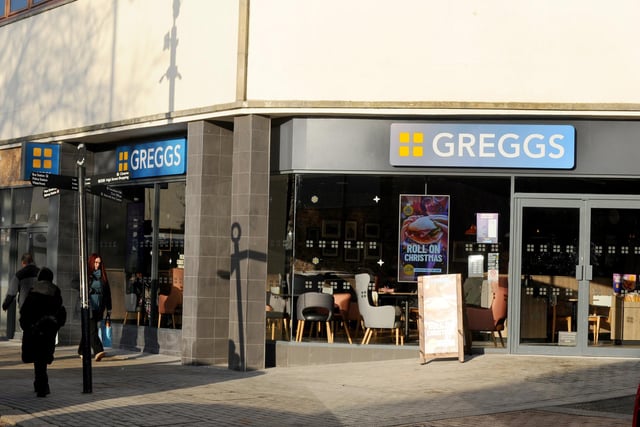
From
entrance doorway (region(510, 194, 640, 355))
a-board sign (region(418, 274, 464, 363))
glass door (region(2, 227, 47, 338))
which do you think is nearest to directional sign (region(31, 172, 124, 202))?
a-board sign (region(418, 274, 464, 363))

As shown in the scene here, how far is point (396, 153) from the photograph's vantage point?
16516mm

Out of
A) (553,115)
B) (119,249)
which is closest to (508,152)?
(553,115)

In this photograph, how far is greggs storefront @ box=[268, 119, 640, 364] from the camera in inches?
641

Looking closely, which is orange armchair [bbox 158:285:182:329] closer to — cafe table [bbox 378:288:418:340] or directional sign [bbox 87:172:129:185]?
directional sign [bbox 87:172:129:185]

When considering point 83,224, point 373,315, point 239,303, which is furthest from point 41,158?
→ point 373,315

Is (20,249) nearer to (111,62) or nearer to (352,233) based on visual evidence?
(111,62)

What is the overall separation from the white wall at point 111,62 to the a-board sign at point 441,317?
14.9 feet

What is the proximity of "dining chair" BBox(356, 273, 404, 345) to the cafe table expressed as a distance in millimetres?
105

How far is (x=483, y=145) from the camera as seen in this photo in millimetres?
16359

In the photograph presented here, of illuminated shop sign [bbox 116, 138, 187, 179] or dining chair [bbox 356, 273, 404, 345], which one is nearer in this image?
dining chair [bbox 356, 273, 404, 345]

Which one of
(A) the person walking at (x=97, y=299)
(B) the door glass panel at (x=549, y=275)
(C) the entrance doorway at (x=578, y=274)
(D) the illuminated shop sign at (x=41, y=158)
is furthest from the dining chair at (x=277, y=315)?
(D) the illuminated shop sign at (x=41, y=158)

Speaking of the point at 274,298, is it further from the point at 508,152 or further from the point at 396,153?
the point at 508,152

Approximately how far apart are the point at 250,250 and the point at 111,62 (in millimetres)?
5450

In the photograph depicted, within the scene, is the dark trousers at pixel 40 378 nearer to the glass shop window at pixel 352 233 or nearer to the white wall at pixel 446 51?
the glass shop window at pixel 352 233
